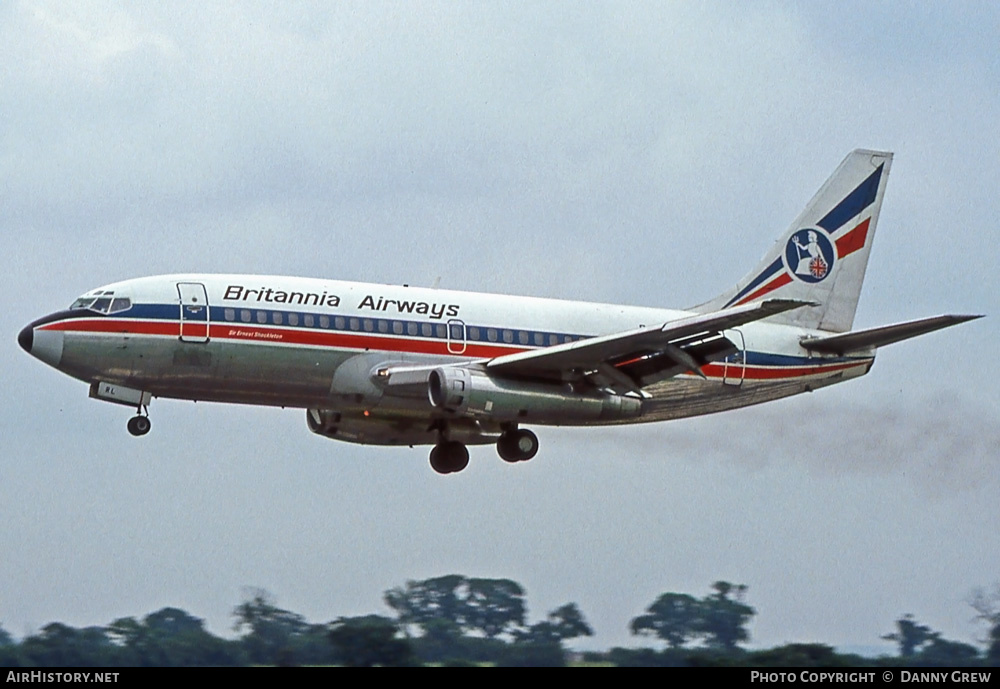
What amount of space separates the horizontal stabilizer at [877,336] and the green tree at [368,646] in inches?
606

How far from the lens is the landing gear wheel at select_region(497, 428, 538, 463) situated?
51000 millimetres

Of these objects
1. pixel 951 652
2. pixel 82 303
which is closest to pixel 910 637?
pixel 951 652

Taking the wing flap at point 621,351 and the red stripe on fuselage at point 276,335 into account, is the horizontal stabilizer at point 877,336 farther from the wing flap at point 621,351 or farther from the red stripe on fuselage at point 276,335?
the red stripe on fuselage at point 276,335

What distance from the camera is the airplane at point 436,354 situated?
46469 mm

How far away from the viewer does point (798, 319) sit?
54.3m

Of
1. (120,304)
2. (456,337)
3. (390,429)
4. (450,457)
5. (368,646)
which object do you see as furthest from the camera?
(450,457)

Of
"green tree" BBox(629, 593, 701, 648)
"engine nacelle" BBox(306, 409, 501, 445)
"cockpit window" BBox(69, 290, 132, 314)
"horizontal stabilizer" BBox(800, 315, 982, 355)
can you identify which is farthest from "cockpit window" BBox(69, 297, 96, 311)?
"horizontal stabilizer" BBox(800, 315, 982, 355)

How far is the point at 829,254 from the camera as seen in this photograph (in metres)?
56.0

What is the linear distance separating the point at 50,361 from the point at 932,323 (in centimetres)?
2133

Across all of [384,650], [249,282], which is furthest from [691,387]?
[384,650]

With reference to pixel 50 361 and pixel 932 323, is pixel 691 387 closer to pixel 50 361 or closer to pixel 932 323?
pixel 932 323

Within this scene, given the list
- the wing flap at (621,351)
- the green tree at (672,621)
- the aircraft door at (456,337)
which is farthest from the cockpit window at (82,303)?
the green tree at (672,621)

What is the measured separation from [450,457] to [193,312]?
10.1 m

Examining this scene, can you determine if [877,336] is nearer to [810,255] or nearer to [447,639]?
[810,255]
